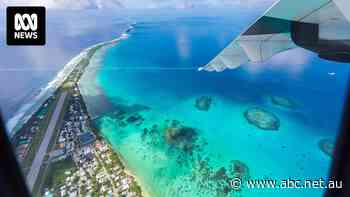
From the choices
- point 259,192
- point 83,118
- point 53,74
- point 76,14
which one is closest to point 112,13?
point 76,14

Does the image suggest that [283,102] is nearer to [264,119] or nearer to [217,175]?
[264,119]

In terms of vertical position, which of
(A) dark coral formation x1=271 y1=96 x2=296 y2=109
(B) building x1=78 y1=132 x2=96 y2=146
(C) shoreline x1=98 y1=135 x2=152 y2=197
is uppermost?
(A) dark coral formation x1=271 y1=96 x2=296 y2=109

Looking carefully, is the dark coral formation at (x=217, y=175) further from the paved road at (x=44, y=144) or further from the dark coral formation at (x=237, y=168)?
the paved road at (x=44, y=144)

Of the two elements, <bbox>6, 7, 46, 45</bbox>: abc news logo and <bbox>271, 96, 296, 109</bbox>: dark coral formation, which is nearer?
<bbox>6, 7, 46, 45</bbox>: abc news logo

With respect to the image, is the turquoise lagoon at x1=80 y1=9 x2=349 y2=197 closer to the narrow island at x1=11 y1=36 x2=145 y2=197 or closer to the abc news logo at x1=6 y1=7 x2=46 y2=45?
the narrow island at x1=11 y1=36 x2=145 y2=197

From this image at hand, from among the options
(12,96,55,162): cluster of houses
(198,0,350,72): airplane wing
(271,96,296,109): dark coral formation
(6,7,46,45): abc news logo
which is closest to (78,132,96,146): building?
(12,96,55,162): cluster of houses

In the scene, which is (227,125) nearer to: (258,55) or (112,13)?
(258,55)

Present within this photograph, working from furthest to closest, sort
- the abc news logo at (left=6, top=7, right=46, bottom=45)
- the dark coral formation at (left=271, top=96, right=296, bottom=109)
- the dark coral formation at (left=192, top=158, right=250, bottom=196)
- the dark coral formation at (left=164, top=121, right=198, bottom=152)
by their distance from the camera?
the dark coral formation at (left=164, top=121, right=198, bottom=152) → the dark coral formation at (left=271, top=96, right=296, bottom=109) → the dark coral formation at (left=192, top=158, right=250, bottom=196) → the abc news logo at (left=6, top=7, right=46, bottom=45)

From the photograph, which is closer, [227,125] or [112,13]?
[112,13]
